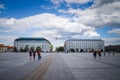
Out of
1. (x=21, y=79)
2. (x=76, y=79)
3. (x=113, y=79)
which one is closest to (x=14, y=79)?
(x=21, y=79)

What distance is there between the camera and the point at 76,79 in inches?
480

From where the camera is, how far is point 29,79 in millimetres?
11648

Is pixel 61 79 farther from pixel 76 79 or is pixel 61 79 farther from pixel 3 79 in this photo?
pixel 3 79

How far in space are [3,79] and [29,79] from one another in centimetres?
169

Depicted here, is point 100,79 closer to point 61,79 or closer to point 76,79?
point 76,79

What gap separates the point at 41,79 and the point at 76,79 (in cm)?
231

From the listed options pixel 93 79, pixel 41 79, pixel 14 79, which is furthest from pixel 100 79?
pixel 14 79

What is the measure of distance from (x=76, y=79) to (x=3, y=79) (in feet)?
15.5

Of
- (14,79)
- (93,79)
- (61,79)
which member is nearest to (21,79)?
(14,79)

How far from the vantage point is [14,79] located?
38.9 ft

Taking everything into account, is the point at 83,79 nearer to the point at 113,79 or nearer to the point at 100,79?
the point at 100,79

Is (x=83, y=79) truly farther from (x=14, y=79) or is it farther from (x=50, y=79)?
(x=14, y=79)

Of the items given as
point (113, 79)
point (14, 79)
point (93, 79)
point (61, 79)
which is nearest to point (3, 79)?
point (14, 79)

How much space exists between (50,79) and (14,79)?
2.31 meters
